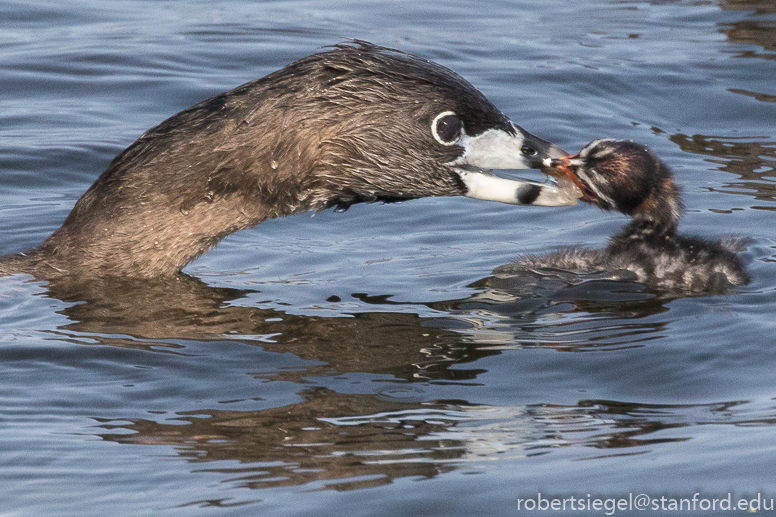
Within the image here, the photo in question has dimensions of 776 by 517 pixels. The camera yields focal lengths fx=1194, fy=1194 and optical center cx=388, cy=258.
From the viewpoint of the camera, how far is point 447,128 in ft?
18.9

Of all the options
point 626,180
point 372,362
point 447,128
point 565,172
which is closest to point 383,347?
point 372,362

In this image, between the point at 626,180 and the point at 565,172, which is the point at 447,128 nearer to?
the point at 565,172

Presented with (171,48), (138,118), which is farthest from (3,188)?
(171,48)

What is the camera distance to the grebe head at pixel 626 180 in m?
6.36

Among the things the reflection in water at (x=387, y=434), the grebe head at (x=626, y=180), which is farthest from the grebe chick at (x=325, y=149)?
the reflection in water at (x=387, y=434)

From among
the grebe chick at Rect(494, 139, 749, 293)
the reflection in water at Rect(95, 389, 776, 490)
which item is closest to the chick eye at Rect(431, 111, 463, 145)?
the grebe chick at Rect(494, 139, 749, 293)

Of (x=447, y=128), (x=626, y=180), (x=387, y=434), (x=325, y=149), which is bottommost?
(x=387, y=434)

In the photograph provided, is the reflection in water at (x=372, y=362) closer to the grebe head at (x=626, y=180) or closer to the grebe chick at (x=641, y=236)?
the grebe chick at (x=641, y=236)

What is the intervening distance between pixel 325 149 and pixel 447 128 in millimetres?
597

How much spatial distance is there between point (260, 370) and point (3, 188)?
3.92 meters

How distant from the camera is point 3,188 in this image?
812 cm

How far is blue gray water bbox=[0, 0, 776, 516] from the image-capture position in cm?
377

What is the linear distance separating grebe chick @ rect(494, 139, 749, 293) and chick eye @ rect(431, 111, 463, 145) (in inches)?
25.1

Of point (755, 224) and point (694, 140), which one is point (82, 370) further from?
point (694, 140)
